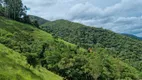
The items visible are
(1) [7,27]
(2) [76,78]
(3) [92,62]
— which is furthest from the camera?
(1) [7,27]

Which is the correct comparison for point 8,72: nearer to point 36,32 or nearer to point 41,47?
point 41,47

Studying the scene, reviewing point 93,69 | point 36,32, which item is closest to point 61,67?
point 93,69

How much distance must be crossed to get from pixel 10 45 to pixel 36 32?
2905 inches

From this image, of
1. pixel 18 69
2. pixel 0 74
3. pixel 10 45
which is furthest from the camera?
pixel 10 45

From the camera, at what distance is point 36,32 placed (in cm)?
18800

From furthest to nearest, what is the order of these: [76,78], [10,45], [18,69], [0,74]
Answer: [76,78], [10,45], [18,69], [0,74]

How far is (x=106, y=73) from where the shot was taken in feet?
471

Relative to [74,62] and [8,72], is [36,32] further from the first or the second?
[8,72]

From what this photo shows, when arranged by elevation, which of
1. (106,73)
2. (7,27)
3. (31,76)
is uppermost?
(7,27)

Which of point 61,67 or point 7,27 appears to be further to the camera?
point 7,27

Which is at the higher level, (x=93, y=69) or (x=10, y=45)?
(x=10, y=45)

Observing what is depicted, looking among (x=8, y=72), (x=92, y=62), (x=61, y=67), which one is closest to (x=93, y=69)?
(x=92, y=62)

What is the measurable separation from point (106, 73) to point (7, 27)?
71415 millimetres

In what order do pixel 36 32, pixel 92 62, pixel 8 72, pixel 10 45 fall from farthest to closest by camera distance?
1. pixel 36 32
2. pixel 92 62
3. pixel 10 45
4. pixel 8 72
